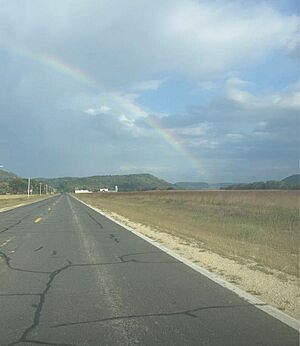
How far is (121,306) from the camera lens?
7.54 meters

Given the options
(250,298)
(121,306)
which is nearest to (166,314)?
(121,306)

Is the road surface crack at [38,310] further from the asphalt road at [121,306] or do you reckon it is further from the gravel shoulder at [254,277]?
the gravel shoulder at [254,277]

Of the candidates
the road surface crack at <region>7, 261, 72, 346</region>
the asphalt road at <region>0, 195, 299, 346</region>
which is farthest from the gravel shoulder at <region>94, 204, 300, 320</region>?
the road surface crack at <region>7, 261, 72, 346</region>

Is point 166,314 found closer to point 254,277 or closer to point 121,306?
point 121,306

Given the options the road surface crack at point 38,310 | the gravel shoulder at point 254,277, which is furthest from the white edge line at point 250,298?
the road surface crack at point 38,310

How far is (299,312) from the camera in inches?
288

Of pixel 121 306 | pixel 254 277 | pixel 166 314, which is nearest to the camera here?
pixel 166 314

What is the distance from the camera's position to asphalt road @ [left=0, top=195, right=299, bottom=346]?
5.99 m

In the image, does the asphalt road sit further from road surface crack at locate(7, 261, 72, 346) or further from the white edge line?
the white edge line

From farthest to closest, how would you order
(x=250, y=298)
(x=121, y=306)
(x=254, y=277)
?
(x=254, y=277) < (x=250, y=298) < (x=121, y=306)

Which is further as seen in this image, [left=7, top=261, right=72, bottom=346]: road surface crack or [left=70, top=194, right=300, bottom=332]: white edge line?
[left=70, top=194, right=300, bottom=332]: white edge line

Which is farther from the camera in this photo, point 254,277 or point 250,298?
point 254,277

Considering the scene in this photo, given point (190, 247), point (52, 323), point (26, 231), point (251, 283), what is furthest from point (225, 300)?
point (26, 231)

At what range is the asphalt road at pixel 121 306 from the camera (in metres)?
5.99
